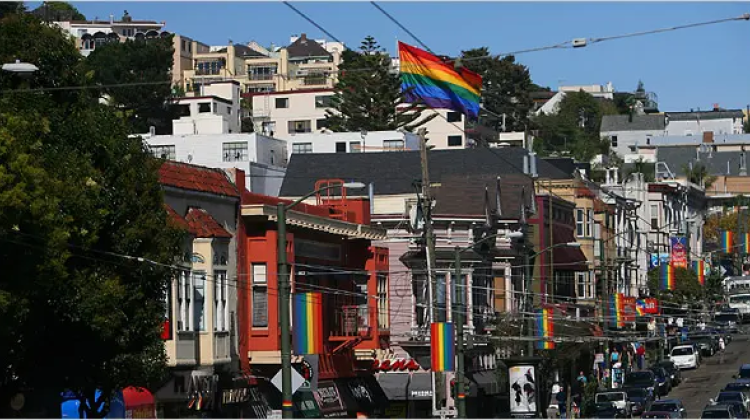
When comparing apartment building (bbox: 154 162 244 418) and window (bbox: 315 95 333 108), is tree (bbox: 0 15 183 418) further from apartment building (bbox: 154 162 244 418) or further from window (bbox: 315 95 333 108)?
window (bbox: 315 95 333 108)

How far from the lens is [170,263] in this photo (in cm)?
3434

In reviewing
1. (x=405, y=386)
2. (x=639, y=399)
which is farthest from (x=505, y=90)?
(x=405, y=386)

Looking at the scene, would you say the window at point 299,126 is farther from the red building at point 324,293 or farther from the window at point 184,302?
the window at point 184,302

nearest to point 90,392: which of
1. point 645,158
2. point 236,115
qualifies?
point 236,115

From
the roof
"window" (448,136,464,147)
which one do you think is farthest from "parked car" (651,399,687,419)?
"window" (448,136,464,147)

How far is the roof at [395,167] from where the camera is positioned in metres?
86.7

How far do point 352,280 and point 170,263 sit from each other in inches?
929

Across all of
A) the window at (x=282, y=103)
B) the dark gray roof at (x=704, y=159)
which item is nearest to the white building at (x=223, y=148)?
the window at (x=282, y=103)

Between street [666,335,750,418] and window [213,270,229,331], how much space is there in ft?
80.8

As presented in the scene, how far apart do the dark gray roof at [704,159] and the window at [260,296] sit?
430 feet

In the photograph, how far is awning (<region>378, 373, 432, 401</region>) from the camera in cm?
6244

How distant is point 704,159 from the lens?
179625 mm

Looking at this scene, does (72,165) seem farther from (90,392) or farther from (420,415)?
(420,415)

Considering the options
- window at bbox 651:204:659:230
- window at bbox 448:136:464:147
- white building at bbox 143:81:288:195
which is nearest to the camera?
white building at bbox 143:81:288:195
